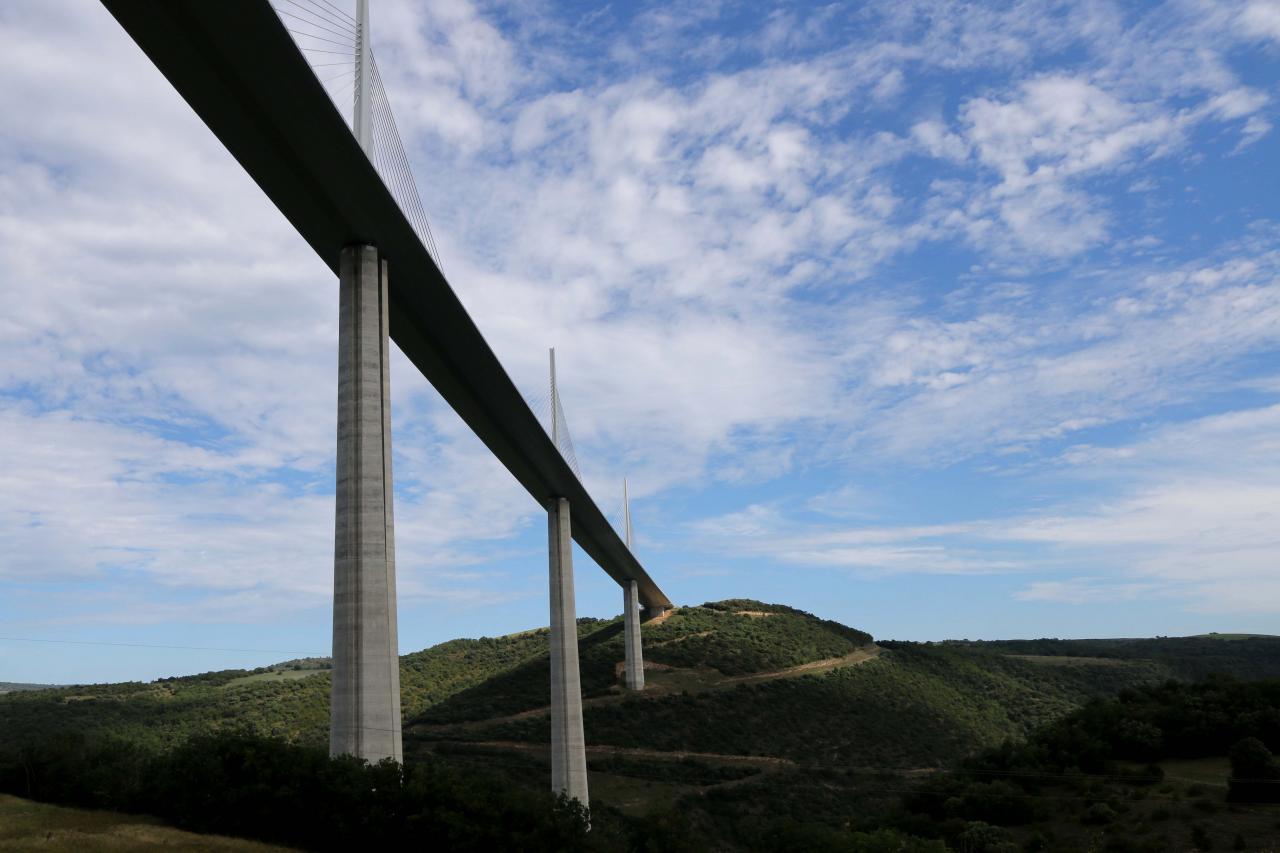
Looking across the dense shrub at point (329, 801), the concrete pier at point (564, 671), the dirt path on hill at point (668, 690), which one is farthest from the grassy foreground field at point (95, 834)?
the dirt path on hill at point (668, 690)

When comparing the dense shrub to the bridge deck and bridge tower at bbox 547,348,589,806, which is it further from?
bridge tower at bbox 547,348,589,806

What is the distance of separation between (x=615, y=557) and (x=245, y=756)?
46569 millimetres

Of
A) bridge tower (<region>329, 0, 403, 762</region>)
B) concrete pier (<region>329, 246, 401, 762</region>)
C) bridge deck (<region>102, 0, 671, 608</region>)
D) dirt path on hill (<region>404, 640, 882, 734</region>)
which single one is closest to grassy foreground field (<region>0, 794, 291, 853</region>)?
concrete pier (<region>329, 246, 401, 762</region>)

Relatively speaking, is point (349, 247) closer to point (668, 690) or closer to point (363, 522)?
point (363, 522)

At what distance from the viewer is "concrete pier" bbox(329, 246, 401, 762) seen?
20.6 m

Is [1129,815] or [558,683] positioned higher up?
[558,683]

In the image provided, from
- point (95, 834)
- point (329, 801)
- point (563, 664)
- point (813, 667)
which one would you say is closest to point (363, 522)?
point (329, 801)

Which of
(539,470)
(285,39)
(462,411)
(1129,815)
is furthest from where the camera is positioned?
(539,470)

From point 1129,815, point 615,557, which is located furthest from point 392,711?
point 615,557

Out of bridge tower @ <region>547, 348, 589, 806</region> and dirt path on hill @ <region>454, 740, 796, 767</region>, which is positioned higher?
bridge tower @ <region>547, 348, 589, 806</region>

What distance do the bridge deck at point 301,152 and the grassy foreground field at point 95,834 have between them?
14.5 meters

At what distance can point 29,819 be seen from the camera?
67.0 feet

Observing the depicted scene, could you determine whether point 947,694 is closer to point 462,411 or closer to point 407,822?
point 462,411

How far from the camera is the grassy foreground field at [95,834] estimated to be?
17.1 meters
